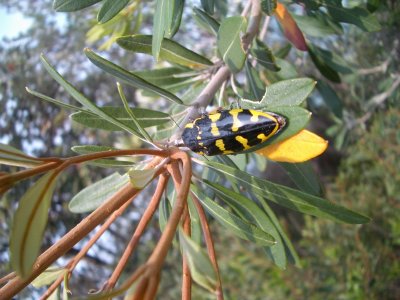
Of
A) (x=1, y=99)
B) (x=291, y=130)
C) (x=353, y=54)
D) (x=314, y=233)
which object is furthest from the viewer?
(x=1, y=99)

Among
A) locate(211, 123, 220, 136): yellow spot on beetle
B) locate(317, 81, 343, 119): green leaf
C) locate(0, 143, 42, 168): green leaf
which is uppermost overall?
locate(0, 143, 42, 168): green leaf

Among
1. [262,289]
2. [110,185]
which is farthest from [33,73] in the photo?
[110,185]

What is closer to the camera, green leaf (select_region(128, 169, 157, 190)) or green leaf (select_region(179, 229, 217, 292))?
green leaf (select_region(179, 229, 217, 292))

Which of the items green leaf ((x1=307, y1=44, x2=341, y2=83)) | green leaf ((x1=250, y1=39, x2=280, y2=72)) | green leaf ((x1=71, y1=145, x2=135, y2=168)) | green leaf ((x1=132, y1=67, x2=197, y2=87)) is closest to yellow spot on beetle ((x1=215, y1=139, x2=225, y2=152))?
green leaf ((x1=71, y1=145, x2=135, y2=168))

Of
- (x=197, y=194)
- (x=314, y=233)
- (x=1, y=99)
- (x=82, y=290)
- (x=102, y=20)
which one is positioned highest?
(x=102, y=20)

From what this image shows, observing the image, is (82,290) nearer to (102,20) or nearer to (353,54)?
(353,54)

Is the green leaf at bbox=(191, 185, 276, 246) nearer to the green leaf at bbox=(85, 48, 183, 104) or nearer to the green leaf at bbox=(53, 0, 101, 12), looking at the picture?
the green leaf at bbox=(85, 48, 183, 104)

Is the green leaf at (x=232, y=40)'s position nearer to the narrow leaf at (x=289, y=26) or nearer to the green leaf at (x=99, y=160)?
the narrow leaf at (x=289, y=26)
